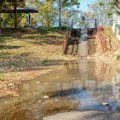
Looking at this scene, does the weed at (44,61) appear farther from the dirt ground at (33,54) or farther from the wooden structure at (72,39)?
the wooden structure at (72,39)

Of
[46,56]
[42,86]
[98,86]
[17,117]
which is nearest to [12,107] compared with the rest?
[17,117]

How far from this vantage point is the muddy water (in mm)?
10672

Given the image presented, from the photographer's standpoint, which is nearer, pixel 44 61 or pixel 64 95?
pixel 64 95

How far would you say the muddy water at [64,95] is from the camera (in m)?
10.7

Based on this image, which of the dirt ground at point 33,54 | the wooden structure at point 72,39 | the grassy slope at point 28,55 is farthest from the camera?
the wooden structure at point 72,39

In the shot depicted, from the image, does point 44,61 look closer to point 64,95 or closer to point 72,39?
point 72,39

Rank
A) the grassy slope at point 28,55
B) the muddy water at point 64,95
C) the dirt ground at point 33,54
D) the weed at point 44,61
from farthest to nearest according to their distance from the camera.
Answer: the weed at point 44,61 → the grassy slope at point 28,55 → the dirt ground at point 33,54 → the muddy water at point 64,95

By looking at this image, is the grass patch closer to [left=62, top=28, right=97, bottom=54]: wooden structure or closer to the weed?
the weed

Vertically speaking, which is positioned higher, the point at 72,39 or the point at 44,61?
the point at 72,39

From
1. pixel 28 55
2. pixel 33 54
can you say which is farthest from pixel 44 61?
pixel 33 54

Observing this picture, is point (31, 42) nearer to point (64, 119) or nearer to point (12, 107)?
point (12, 107)

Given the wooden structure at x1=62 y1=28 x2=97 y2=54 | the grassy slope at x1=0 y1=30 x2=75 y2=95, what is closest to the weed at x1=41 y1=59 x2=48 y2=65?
the grassy slope at x1=0 y1=30 x2=75 y2=95

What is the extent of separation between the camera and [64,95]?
12.8 metres

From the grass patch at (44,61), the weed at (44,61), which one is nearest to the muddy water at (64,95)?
the grass patch at (44,61)
